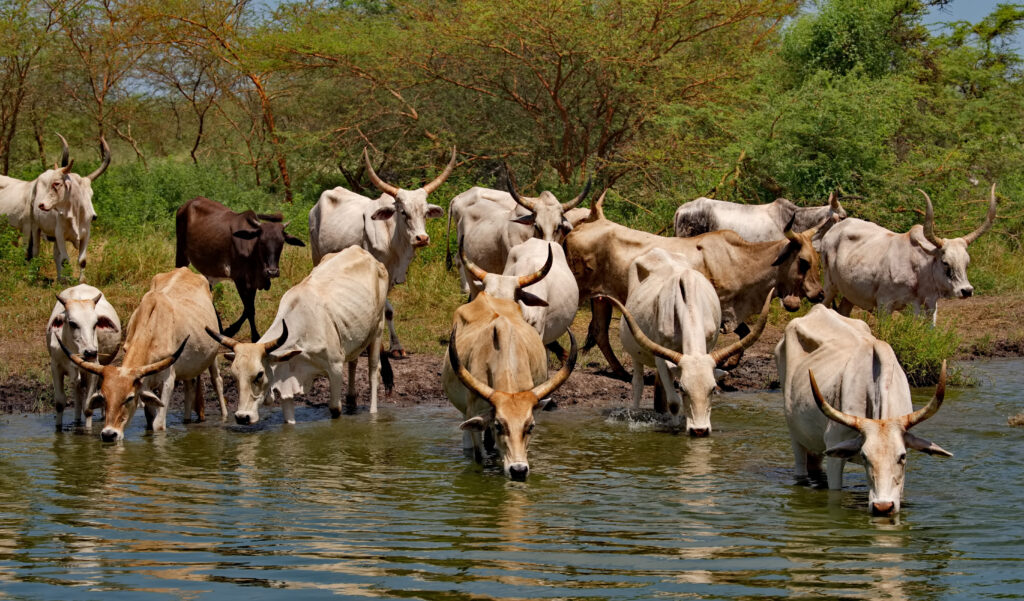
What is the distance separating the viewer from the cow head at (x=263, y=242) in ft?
46.8

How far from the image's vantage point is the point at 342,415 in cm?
1191

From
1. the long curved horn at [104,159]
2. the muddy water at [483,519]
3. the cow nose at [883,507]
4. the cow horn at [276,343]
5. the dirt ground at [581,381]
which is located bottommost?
the muddy water at [483,519]

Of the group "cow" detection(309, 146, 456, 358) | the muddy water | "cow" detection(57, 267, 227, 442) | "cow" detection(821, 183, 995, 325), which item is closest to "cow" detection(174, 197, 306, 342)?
"cow" detection(309, 146, 456, 358)

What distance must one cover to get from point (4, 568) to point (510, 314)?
462 centimetres

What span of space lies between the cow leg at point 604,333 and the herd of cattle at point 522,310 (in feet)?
0.06

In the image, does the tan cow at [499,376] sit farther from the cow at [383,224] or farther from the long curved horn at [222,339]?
the cow at [383,224]

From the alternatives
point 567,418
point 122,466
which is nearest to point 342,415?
point 567,418

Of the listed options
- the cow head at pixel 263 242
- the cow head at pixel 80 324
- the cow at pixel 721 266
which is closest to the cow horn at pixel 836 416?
the cow at pixel 721 266

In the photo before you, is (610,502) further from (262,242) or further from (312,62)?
(312,62)

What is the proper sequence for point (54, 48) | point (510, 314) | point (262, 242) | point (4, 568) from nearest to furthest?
point (4, 568), point (510, 314), point (262, 242), point (54, 48)

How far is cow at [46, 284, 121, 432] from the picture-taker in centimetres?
1102

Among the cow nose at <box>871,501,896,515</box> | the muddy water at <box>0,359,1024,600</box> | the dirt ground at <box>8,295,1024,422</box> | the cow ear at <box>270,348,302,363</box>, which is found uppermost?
the cow ear at <box>270,348,302,363</box>

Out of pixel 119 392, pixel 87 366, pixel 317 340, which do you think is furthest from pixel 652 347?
pixel 87 366

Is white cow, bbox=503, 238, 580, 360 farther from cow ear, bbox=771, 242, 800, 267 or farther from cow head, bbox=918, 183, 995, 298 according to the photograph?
cow head, bbox=918, 183, 995, 298
